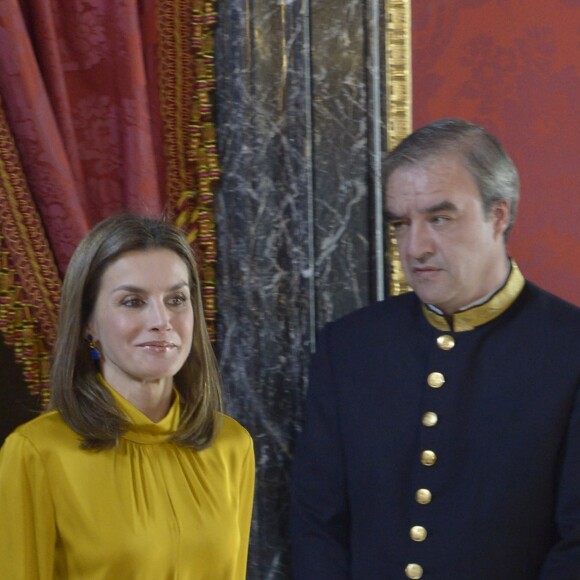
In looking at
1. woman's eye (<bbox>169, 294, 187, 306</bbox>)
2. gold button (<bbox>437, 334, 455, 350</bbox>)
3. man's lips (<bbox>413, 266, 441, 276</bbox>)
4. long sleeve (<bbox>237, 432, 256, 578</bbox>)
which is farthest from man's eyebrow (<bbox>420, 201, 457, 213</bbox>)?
long sleeve (<bbox>237, 432, 256, 578</bbox>)

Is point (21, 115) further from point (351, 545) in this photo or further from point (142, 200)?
point (351, 545)

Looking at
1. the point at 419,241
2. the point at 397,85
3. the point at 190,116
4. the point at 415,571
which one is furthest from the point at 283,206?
the point at 415,571

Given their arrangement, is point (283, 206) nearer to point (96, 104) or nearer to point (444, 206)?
A: point (96, 104)

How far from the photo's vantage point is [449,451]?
216 centimetres

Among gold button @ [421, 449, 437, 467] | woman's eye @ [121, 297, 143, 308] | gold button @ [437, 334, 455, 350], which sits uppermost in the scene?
woman's eye @ [121, 297, 143, 308]

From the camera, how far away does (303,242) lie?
8.75 ft

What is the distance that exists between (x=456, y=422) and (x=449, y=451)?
0.06m

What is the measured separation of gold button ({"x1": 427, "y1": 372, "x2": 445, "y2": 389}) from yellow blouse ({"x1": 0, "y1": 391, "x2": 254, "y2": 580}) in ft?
1.53

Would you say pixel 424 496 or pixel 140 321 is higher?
pixel 140 321

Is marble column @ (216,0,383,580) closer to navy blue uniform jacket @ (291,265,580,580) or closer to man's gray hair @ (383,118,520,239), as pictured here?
navy blue uniform jacket @ (291,265,580,580)

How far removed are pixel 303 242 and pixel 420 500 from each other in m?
Answer: 0.77

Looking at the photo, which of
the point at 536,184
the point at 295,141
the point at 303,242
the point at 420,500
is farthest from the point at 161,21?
the point at 420,500

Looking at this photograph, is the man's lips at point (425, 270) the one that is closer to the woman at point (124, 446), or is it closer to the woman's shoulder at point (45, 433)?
the woman at point (124, 446)

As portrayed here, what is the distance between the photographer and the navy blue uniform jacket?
2.11 meters
